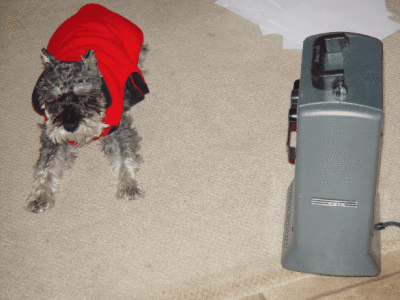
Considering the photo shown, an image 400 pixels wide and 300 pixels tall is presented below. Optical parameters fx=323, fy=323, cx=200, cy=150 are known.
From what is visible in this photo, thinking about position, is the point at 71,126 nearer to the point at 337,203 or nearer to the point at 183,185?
the point at 183,185

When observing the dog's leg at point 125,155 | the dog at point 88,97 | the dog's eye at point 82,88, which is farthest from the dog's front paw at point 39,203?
the dog's eye at point 82,88

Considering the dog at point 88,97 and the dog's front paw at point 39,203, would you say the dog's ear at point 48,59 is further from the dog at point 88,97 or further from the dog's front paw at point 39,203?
the dog's front paw at point 39,203

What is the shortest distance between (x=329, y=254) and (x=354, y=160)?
18.6 inches

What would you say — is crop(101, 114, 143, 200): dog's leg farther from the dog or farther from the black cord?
the black cord

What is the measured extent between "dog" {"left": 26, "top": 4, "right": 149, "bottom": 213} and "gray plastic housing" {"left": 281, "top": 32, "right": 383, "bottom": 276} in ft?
3.46

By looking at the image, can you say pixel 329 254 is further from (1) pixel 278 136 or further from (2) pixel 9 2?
(2) pixel 9 2

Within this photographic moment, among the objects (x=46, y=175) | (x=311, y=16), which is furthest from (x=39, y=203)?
(x=311, y=16)

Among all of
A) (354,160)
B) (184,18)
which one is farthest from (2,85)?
(354,160)

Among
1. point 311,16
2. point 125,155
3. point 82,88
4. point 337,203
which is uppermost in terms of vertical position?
point 311,16

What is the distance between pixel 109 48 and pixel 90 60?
261 millimetres

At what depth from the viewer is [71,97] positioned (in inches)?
67.9

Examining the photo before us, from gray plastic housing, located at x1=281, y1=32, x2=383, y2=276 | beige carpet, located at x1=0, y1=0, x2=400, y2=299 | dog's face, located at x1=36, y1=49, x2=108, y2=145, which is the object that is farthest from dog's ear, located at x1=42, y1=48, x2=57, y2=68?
gray plastic housing, located at x1=281, y1=32, x2=383, y2=276

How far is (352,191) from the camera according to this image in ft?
4.55

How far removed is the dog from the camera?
68.6 inches
